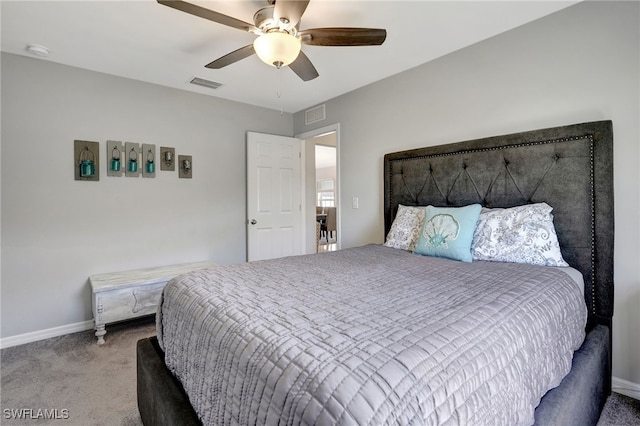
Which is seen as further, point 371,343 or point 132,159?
point 132,159

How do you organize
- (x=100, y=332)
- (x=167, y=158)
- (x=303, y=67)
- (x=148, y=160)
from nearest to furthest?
(x=303, y=67), (x=100, y=332), (x=148, y=160), (x=167, y=158)

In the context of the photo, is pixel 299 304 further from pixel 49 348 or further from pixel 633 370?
pixel 49 348

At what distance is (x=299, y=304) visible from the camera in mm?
1144

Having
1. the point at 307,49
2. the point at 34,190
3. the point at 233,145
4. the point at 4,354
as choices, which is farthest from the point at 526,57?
the point at 4,354

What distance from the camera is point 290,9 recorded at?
1.62m

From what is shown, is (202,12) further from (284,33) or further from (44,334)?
(44,334)

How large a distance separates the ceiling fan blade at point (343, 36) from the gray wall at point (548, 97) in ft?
3.65

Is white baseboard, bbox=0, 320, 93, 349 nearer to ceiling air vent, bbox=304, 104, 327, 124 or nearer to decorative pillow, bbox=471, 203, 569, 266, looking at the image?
ceiling air vent, bbox=304, 104, 327, 124

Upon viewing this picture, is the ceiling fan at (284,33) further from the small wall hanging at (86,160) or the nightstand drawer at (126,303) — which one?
the nightstand drawer at (126,303)

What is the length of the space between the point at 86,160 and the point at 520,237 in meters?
3.66

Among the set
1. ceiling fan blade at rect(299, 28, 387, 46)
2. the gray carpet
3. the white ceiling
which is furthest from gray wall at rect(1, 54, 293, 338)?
ceiling fan blade at rect(299, 28, 387, 46)

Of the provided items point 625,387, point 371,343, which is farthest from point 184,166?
point 625,387

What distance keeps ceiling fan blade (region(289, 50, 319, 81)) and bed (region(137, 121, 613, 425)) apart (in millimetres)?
1372

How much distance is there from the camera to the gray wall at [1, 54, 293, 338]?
8.57 ft
